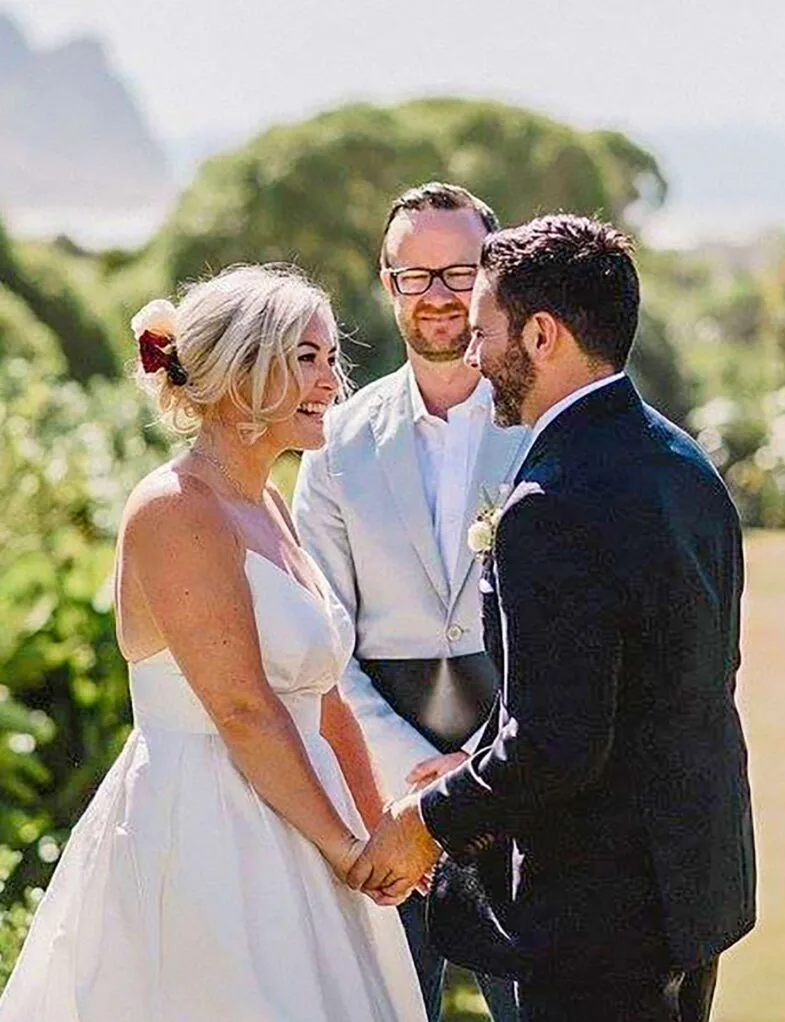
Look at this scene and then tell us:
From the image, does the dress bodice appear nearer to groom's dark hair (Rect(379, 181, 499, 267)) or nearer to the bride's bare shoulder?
the bride's bare shoulder

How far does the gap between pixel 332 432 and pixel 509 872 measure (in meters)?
1.31

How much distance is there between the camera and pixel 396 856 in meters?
3.37

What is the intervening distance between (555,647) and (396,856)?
65 centimetres

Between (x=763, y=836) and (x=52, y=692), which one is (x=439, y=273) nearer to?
(x=52, y=692)

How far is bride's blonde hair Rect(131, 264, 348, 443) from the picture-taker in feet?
11.1

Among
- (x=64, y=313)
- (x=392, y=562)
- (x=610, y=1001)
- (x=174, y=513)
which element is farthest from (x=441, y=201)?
(x=64, y=313)

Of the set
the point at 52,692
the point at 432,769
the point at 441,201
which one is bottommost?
the point at 52,692

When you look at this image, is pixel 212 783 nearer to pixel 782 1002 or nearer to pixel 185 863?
pixel 185 863

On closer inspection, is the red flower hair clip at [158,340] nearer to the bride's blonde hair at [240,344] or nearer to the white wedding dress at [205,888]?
the bride's blonde hair at [240,344]

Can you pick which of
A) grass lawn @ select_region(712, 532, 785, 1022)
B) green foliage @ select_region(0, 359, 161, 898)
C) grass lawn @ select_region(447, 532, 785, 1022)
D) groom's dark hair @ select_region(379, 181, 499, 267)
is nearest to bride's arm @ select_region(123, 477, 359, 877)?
groom's dark hair @ select_region(379, 181, 499, 267)

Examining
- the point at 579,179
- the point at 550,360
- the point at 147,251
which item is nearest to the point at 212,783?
the point at 550,360

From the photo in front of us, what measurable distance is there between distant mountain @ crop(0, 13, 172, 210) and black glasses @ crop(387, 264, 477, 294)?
340ft

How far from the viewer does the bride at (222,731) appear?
3320 mm

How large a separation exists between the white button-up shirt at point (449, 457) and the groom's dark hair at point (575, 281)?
3.63 ft
